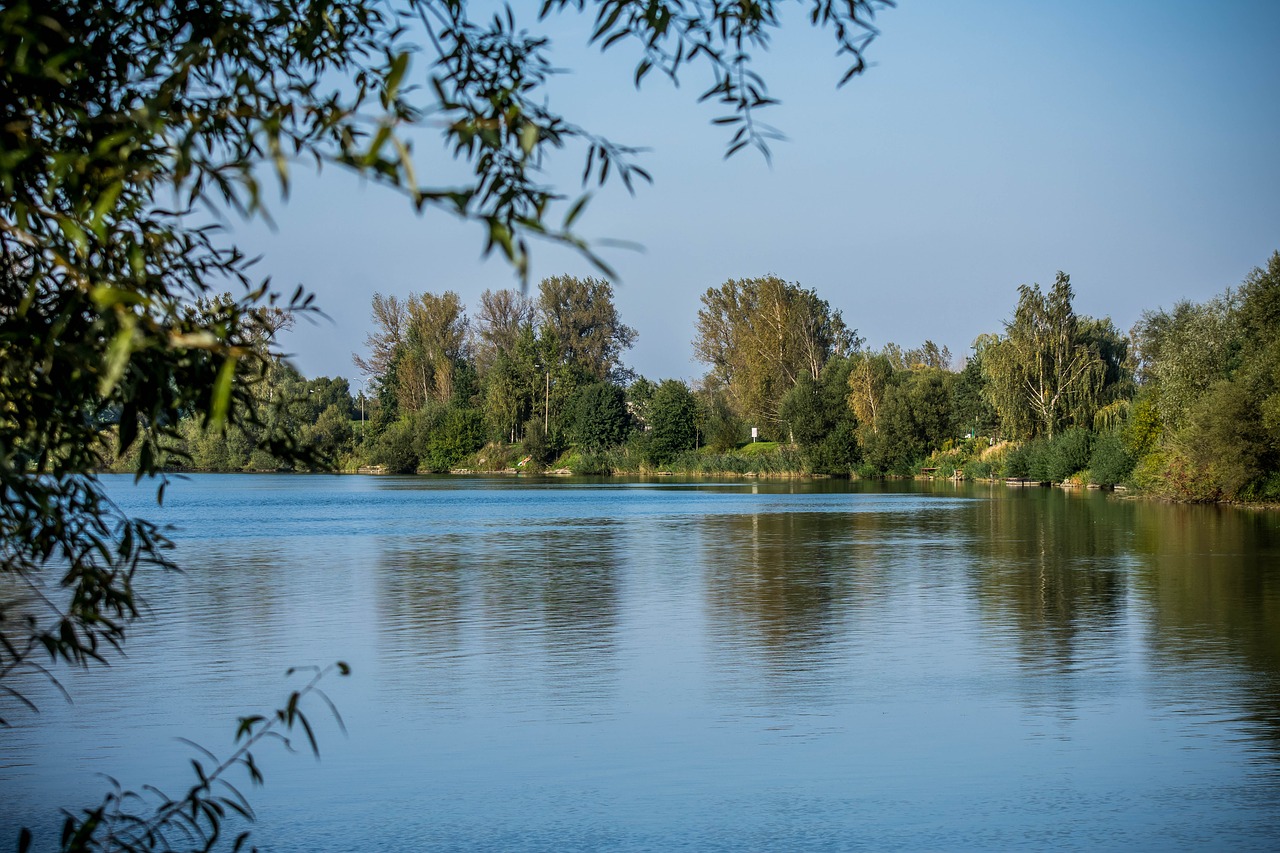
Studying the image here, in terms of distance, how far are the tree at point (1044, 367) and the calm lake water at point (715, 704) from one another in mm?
39198

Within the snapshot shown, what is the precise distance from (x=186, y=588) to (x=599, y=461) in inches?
2705

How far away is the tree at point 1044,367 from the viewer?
5847 cm

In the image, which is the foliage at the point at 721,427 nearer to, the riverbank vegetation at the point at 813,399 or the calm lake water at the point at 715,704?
the riverbank vegetation at the point at 813,399

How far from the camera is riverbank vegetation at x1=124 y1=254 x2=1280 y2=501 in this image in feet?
125

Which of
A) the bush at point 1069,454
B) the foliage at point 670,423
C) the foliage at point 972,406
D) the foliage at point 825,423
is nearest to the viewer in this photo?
the bush at point 1069,454

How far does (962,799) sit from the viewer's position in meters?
6.95

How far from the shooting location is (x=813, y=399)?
76125mm

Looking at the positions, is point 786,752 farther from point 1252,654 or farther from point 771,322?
point 771,322

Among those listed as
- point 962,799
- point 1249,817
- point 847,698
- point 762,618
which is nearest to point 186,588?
point 762,618

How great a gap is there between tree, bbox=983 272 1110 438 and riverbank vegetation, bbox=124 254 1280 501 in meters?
0.10

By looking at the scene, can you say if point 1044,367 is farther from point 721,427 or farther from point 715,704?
point 715,704

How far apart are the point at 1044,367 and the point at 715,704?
53936mm

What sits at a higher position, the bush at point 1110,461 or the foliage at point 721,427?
the foliage at point 721,427

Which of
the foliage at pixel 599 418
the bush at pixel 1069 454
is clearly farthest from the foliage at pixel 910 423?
the foliage at pixel 599 418
